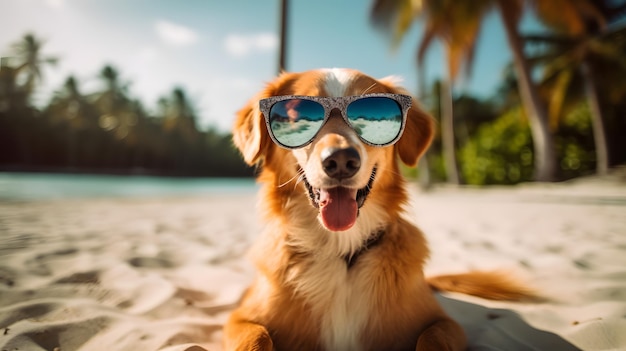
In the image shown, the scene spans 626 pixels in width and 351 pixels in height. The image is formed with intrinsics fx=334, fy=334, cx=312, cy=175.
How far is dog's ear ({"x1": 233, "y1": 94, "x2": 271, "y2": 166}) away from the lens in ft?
7.34

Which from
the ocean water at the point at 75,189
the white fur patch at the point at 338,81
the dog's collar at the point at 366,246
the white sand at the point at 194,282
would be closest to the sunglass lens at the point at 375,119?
the white fur patch at the point at 338,81

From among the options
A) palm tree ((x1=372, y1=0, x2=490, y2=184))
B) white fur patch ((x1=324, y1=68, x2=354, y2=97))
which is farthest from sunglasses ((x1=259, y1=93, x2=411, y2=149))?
palm tree ((x1=372, y1=0, x2=490, y2=184))

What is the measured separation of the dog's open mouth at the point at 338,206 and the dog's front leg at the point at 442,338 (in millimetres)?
635

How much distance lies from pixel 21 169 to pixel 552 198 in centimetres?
3179

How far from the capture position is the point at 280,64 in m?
5.97

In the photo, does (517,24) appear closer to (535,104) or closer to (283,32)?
(535,104)

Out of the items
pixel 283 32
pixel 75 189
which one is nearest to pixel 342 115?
pixel 283 32

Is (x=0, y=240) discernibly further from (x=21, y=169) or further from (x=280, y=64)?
(x=21, y=169)

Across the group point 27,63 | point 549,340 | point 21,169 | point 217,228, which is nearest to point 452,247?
point 549,340

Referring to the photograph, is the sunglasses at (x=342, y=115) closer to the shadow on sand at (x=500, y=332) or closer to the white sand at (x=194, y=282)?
the white sand at (x=194, y=282)

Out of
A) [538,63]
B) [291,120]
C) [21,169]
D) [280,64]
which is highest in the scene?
[538,63]

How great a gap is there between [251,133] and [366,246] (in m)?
1.08

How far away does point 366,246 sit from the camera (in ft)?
6.50

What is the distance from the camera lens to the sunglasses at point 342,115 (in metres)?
2.01
